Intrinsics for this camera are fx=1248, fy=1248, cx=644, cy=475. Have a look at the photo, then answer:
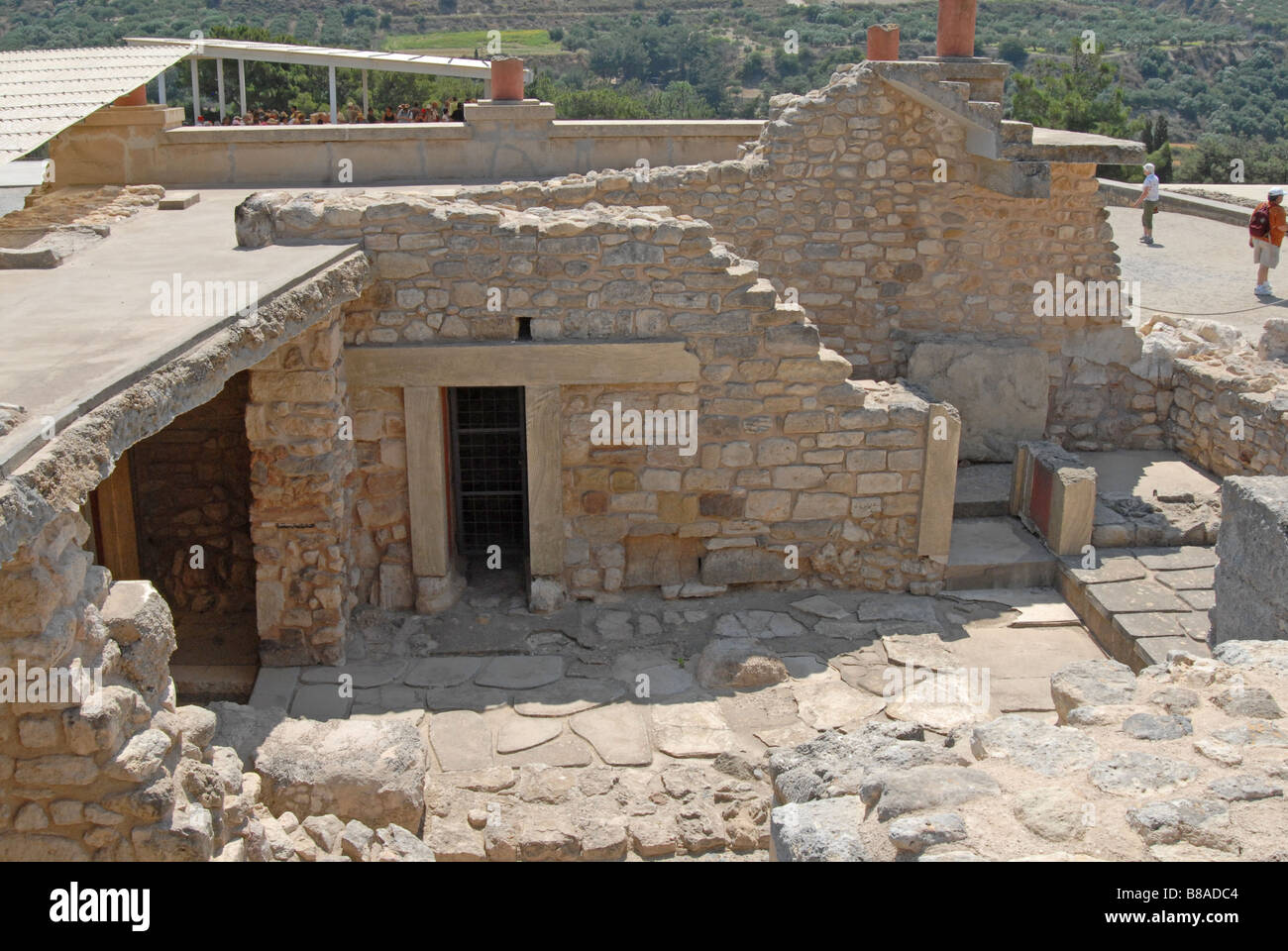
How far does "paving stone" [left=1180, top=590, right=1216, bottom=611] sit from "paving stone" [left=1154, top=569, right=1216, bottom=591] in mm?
82

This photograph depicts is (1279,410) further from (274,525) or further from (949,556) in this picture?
(274,525)

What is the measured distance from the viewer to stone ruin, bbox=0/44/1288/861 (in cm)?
473

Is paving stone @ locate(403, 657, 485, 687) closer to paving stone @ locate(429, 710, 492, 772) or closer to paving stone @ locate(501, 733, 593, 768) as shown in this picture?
paving stone @ locate(429, 710, 492, 772)

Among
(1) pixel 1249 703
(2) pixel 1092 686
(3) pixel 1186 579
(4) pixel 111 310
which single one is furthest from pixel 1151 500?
(4) pixel 111 310

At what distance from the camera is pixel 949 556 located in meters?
9.68

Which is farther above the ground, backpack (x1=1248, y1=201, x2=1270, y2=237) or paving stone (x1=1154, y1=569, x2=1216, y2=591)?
backpack (x1=1248, y1=201, x2=1270, y2=237)

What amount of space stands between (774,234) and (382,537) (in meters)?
4.69

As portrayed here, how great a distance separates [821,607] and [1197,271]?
10629 mm

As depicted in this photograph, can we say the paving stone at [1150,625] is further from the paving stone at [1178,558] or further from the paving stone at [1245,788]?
the paving stone at [1245,788]

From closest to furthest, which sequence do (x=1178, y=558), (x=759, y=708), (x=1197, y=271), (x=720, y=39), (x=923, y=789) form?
1. (x=923, y=789)
2. (x=759, y=708)
3. (x=1178, y=558)
4. (x=1197, y=271)
5. (x=720, y=39)

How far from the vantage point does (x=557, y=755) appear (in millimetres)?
7371

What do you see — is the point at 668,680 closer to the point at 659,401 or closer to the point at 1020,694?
the point at 659,401

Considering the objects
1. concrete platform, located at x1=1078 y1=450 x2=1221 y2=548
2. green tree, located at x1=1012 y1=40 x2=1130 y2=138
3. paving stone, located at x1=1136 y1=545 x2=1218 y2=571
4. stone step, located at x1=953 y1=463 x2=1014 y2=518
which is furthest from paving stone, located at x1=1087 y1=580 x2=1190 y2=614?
green tree, located at x1=1012 y1=40 x2=1130 y2=138

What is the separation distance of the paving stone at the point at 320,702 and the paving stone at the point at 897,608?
3719 millimetres
